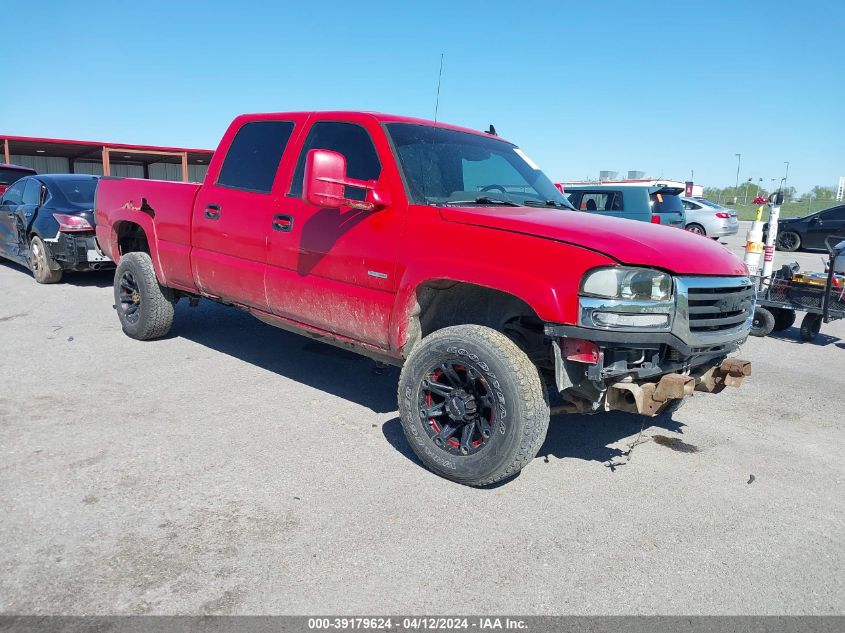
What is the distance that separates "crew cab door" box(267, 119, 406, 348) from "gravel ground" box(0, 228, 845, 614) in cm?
77

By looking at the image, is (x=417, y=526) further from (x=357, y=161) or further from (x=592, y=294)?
(x=357, y=161)

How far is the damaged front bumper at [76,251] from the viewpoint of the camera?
8.91 meters

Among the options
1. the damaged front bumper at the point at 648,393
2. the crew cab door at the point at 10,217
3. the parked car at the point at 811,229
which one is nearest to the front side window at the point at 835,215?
the parked car at the point at 811,229

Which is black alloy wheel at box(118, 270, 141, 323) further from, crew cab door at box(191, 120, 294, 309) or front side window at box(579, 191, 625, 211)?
front side window at box(579, 191, 625, 211)

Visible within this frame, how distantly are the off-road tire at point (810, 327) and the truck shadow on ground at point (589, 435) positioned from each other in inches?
161

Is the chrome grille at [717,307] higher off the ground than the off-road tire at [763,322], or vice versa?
the chrome grille at [717,307]

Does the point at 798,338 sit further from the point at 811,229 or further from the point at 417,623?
the point at 811,229

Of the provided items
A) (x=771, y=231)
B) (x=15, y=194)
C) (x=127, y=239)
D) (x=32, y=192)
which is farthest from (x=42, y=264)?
(x=771, y=231)

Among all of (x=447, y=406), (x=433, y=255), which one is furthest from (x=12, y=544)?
(x=433, y=255)

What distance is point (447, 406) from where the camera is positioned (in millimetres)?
3592

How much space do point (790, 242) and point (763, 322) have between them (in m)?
14.0

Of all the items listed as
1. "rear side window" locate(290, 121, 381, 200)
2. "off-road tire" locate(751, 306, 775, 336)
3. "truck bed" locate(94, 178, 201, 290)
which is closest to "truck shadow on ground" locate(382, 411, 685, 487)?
"rear side window" locate(290, 121, 381, 200)

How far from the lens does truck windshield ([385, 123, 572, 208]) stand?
399cm

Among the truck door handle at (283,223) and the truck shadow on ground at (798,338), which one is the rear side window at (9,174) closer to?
the truck door handle at (283,223)
